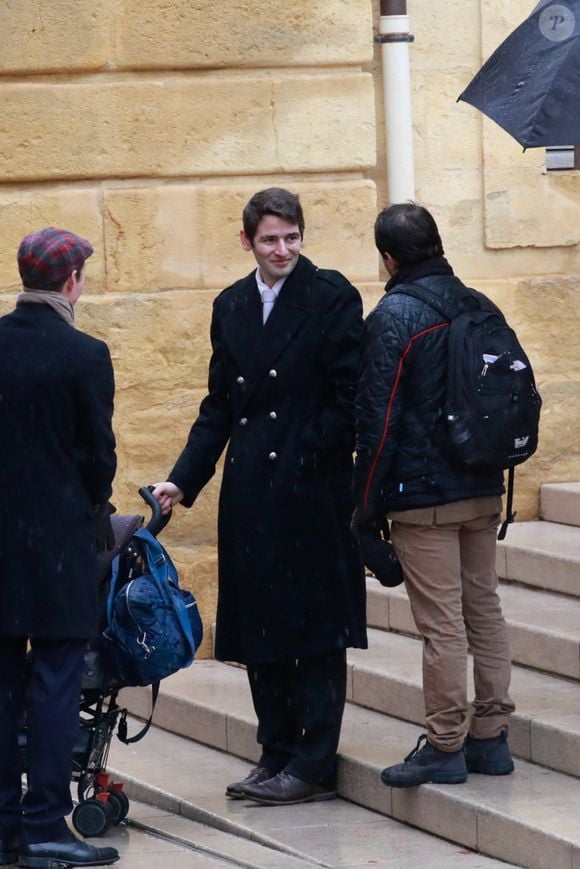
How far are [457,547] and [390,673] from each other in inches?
51.7

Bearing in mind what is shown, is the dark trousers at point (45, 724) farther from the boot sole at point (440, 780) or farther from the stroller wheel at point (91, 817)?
the boot sole at point (440, 780)

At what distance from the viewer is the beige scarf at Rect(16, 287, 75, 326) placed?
217 inches

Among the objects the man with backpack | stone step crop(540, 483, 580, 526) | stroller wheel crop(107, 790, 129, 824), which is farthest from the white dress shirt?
stone step crop(540, 483, 580, 526)

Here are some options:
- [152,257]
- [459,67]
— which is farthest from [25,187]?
[459,67]

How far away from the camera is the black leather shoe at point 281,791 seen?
617 cm

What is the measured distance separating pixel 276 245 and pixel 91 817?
1.89m

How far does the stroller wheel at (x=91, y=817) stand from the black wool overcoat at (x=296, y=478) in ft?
2.18

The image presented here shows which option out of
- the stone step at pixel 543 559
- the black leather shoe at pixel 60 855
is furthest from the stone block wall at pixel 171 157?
the black leather shoe at pixel 60 855

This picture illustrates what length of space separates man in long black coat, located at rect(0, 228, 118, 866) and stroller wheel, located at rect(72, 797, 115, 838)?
10.8 inches

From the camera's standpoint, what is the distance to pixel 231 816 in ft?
20.0

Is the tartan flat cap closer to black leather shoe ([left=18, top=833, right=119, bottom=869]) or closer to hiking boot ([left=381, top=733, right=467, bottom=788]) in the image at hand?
black leather shoe ([left=18, top=833, right=119, bottom=869])

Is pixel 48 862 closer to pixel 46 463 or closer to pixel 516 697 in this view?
pixel 46 463

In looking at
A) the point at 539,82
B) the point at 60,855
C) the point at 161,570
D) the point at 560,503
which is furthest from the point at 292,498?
the point at 560,503

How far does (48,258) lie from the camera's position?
217 inches
